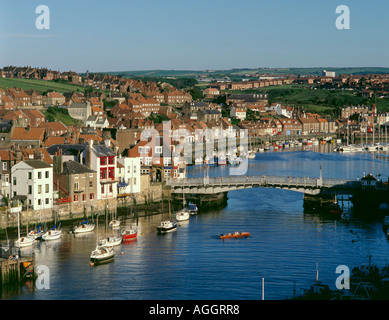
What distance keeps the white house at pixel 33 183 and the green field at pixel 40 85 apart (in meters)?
63.0

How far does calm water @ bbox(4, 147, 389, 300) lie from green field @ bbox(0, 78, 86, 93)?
64.4 meters

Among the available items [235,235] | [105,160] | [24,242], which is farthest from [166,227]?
[24,242]

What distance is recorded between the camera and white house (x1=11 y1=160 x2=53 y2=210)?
38.2 m

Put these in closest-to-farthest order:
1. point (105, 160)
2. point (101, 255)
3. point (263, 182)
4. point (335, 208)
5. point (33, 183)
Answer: point (101, 255), point (33, 183), point (105, 160), point (335, 208), point (263, 182)

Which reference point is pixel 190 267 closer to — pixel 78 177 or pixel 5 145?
pixel 78 177

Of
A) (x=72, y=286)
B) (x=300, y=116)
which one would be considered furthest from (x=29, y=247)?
(x=300, y=116)

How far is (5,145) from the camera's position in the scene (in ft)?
158

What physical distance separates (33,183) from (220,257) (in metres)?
11.2

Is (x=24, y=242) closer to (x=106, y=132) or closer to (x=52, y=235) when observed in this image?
(x=52, y=235)

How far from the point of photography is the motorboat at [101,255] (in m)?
31.5

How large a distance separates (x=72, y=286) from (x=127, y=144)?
2772cm

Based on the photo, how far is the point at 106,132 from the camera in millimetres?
56812

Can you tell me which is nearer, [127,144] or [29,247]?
[29,247]

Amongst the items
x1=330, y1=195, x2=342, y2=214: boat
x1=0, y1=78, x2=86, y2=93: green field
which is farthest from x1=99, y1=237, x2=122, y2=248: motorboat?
x1=0, y1=78, x2=86, y2=93: green field
